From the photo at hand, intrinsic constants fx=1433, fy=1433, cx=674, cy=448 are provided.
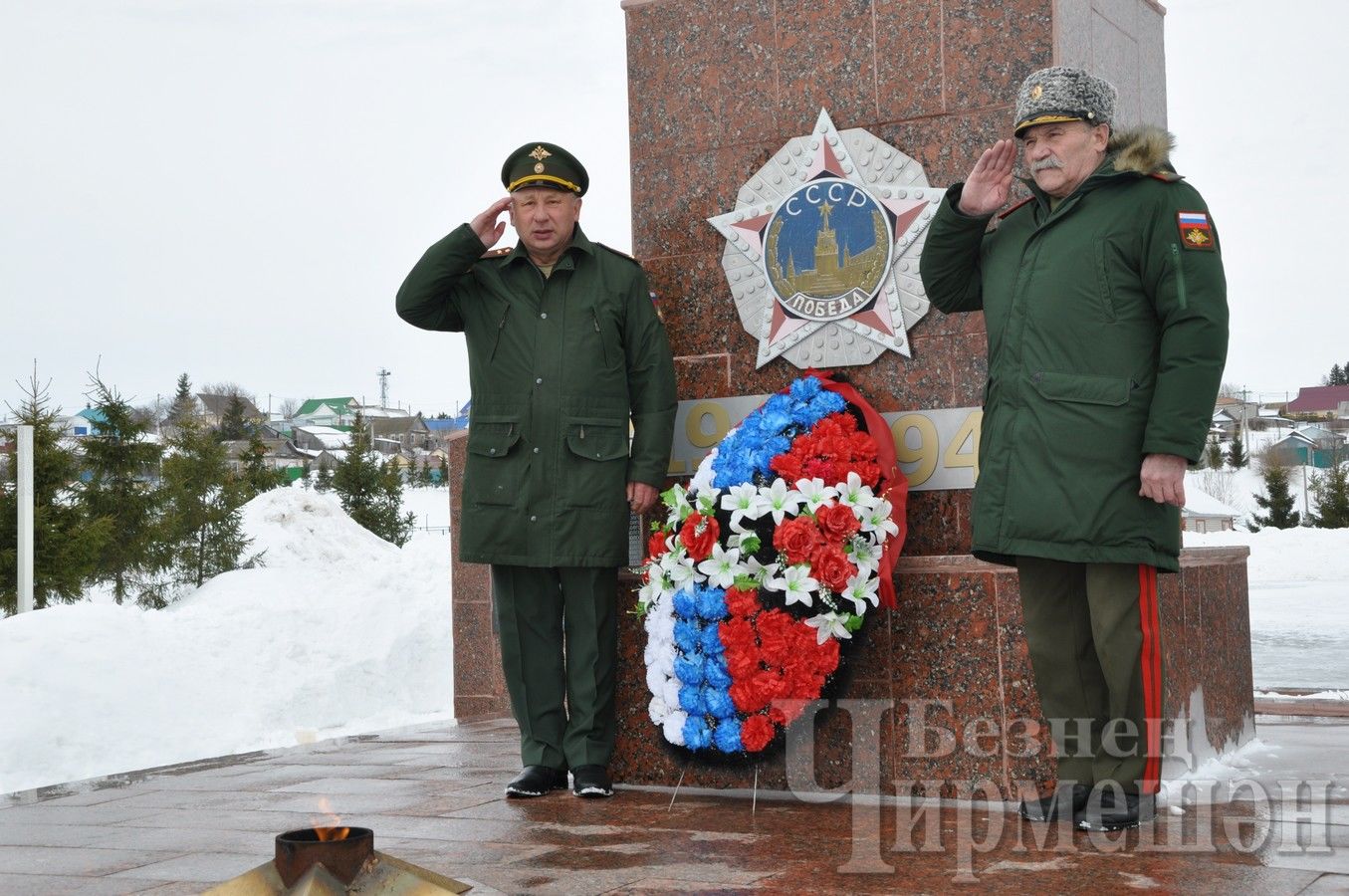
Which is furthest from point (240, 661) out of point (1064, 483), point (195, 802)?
point (1064, 483)

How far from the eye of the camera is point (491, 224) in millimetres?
4367

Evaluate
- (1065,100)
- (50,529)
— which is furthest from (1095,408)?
(50,529)

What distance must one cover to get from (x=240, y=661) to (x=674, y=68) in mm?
9203

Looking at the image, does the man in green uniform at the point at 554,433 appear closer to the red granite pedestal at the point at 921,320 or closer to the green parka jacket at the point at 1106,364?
the red granite pedestal at the point at 921,320

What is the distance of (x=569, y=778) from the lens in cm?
461

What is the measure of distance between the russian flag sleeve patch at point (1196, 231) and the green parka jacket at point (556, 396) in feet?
5.28

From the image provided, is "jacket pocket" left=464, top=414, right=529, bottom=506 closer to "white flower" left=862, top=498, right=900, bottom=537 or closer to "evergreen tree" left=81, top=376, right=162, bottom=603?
"white flower" left=862, top=498, right=900, bottom=537

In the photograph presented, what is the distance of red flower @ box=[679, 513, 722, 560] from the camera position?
4.09 metres

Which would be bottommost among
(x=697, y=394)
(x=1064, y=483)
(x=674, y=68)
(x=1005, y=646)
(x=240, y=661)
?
(x=240, y=661)

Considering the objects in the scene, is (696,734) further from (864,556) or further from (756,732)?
(864,556)

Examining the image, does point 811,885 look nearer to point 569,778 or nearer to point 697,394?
point 569,778

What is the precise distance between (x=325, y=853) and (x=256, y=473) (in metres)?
27.3

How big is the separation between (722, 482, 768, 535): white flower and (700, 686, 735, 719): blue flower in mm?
457

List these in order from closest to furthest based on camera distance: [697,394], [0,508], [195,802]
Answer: [195,802] → [697,394] → [0,508]
